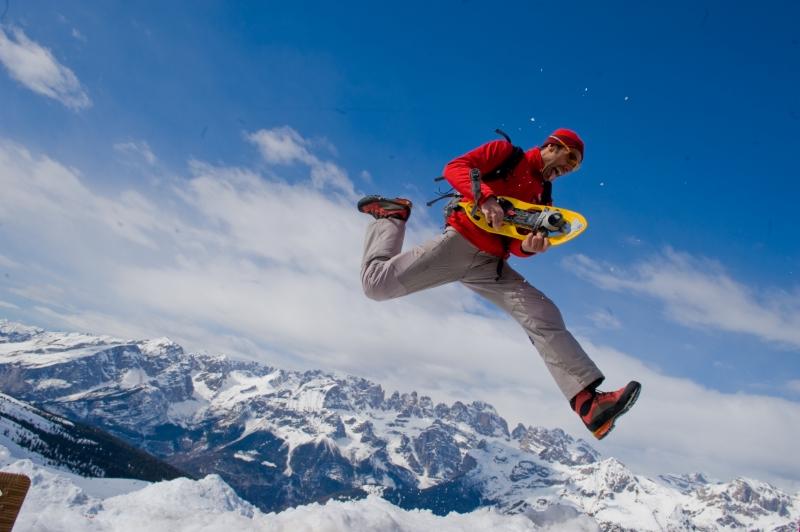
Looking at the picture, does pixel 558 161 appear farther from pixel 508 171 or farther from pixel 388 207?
pixel 388 207

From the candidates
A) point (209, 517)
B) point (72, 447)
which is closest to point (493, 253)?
point (209, 517)

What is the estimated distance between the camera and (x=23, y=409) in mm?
191750

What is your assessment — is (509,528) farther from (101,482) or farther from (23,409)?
(23,409)

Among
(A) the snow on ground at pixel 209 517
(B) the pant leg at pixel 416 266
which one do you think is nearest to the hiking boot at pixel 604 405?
(A) the snow on ground at pixel 209 517

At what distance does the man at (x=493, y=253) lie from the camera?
231 inches

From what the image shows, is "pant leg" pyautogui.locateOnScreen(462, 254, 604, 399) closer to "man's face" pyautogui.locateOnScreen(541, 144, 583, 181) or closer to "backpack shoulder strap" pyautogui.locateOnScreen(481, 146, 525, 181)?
"backpack shoulder strap" pyautogui.locateOnScreen(481, 146, 525, 181)

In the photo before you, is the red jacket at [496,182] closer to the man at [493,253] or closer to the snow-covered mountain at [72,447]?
the man at [493,253]

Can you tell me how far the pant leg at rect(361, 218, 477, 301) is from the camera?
6.28m

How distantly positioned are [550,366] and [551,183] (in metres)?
2.41

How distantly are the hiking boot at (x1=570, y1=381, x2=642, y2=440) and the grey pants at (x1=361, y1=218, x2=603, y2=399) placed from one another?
0.22 m

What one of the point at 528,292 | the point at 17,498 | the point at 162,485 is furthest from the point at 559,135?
the point at 162,485

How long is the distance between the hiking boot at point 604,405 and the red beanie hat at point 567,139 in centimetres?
291

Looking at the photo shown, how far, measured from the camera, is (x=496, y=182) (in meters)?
6.43

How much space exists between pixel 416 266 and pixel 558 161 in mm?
2250
